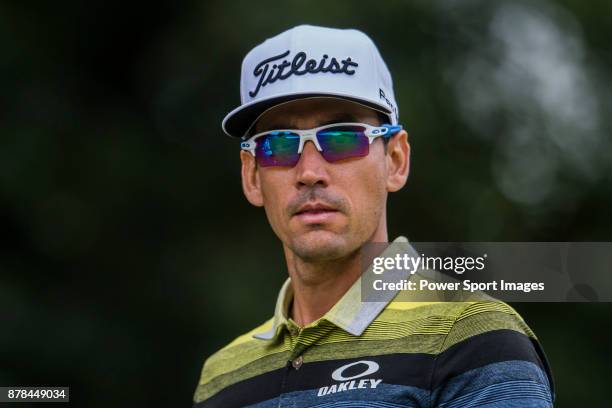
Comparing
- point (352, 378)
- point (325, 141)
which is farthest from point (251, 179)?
point (352, 378)

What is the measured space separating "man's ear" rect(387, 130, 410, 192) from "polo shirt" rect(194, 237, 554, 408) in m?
0.35

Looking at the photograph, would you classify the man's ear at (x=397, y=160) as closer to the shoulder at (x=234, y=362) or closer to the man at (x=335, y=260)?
the man at (x=335, y=260)

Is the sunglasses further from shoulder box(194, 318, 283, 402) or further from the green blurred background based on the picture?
the green blurred background

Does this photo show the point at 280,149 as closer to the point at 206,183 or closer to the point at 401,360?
the point at 401,360

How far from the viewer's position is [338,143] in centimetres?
351

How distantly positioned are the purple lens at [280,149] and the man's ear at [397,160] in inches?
11.8

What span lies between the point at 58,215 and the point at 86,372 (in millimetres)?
1174

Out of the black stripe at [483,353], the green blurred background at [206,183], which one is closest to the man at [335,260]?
the black stripe at [483,353]

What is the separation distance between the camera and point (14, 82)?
9188mm

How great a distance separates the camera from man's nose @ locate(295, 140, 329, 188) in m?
3.51

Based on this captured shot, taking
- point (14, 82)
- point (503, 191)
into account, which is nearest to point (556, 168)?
point (503, 191)

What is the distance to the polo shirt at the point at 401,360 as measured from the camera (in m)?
2.98

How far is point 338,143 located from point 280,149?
182 mm

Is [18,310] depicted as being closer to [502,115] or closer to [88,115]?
[88,115]
